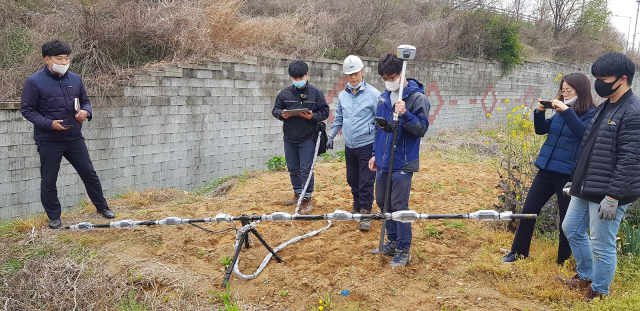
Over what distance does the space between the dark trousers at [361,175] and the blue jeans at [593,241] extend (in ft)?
6.87

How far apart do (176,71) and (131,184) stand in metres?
1.98

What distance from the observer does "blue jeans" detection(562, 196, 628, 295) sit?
339 centimetres

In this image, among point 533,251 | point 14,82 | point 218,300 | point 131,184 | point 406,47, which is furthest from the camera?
point 131,184

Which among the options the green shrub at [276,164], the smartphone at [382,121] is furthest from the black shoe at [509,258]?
the green shrub at [276,164]

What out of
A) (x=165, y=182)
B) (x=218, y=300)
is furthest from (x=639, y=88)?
(x=218, y=300)

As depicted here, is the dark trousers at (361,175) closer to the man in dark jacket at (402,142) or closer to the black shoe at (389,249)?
the man in dark jacket at (402,142)

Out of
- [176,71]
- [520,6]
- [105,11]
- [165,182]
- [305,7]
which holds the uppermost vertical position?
[520,6]

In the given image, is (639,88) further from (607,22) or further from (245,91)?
(245,91)

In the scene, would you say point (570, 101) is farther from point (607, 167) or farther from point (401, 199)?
point (401, 199)

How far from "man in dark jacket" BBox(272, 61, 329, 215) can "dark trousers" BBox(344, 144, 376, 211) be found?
2.12ft

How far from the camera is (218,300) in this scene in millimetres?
3738

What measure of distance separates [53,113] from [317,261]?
10.3ft

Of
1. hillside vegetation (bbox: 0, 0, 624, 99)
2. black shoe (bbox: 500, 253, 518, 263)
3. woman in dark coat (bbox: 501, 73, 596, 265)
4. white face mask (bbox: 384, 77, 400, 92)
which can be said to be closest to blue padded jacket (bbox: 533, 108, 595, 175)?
woman in dark coat (bbox: 501, 73, 596, 265)

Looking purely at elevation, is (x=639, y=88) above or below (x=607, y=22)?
below
